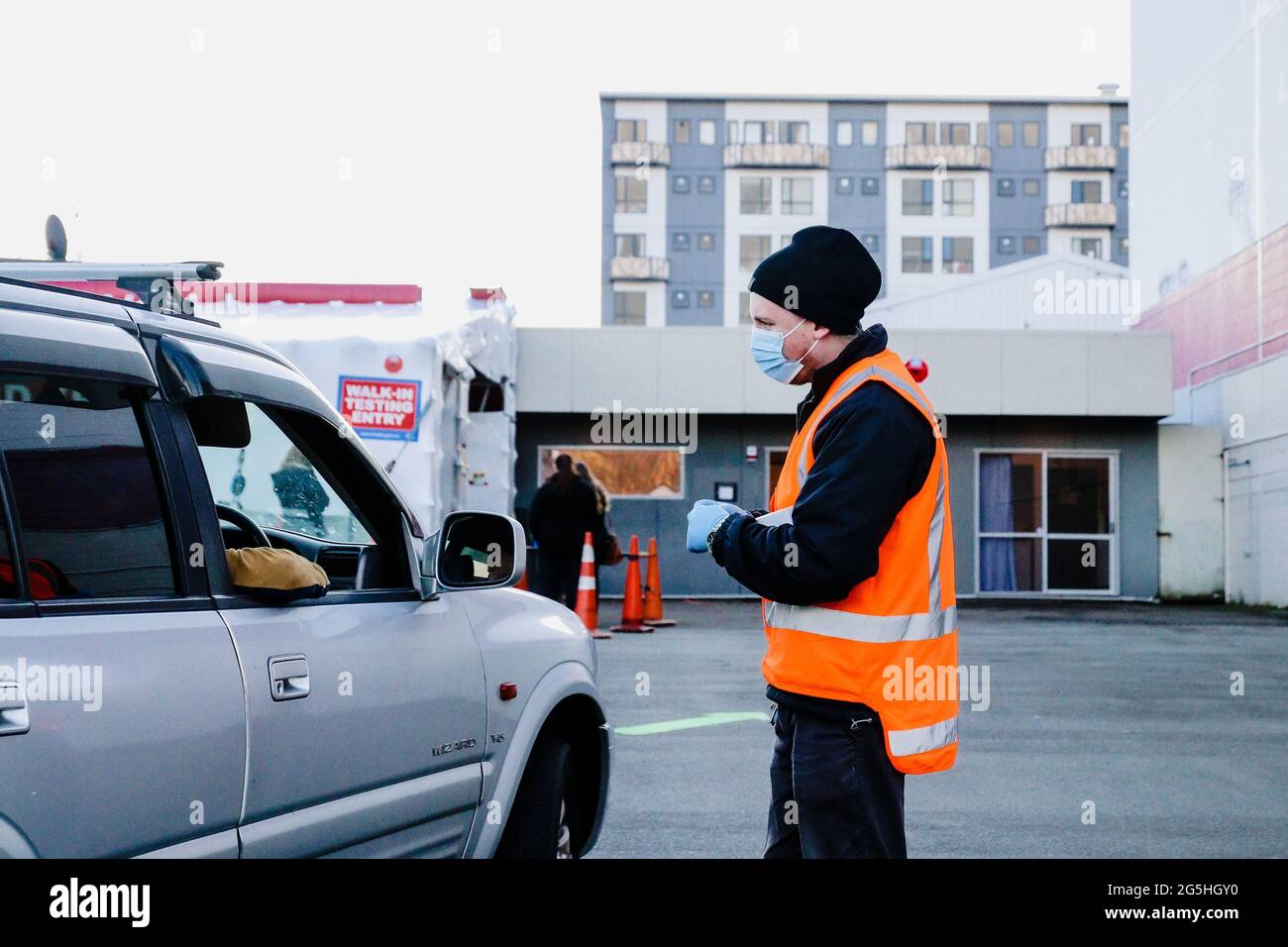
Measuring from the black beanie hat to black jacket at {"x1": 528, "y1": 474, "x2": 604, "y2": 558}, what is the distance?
11.3 metres

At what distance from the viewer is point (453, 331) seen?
47.5 ft

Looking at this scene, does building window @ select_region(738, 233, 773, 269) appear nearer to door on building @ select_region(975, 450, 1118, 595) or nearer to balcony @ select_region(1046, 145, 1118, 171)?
balcony @ select_region(1046, 145, 1118, 171)

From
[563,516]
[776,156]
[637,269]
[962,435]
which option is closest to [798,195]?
[776,156]

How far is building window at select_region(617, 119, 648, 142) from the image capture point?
64062 millimetres

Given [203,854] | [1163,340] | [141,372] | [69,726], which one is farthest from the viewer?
[1163,340]

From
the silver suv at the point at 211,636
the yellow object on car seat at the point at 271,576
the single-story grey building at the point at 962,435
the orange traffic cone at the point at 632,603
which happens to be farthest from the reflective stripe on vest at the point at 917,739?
the single-story grey building at the point at 962,435

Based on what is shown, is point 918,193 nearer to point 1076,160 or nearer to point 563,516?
point 1076,160

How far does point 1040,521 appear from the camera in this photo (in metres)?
23.7

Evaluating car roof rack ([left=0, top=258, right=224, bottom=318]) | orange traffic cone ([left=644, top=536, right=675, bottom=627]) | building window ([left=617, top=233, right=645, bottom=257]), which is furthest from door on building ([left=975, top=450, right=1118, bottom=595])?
building window ([left=617, top=233, right=645, bottom=257])
